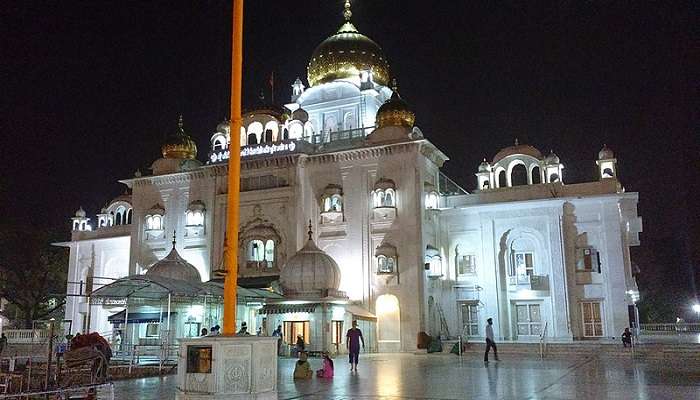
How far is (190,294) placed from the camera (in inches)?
832

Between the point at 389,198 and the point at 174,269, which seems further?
the point at 389,198

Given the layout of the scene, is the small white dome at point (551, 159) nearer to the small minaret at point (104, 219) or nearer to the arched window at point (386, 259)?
the arched window at point (386, 259)

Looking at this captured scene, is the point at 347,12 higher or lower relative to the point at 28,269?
higher

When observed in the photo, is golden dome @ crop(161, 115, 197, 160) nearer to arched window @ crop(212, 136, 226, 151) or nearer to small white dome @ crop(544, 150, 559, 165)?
arched window @ crop(212, 136, 226, 151)

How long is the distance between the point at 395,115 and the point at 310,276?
9.10 metres

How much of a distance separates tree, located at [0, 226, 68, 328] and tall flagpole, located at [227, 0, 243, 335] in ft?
107

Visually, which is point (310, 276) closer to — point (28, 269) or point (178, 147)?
point (178, 147)

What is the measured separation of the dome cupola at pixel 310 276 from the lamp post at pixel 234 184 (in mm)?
14042

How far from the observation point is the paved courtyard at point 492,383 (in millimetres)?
11188

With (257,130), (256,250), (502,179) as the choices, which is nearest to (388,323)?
(256,250)

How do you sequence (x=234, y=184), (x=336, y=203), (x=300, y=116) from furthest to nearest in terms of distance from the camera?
(x=300, y=116)
(x=336, y=203)
(x=234, y=184)

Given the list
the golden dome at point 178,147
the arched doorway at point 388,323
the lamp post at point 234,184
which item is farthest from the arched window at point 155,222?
the lamp post at point 234,184

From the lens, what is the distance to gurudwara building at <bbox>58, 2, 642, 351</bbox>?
26781 mm

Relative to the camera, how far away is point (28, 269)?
40875mm
